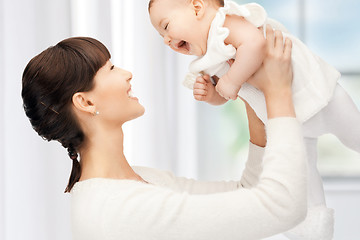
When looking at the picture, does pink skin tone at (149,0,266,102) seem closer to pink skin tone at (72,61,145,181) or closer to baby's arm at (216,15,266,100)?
baby's arm at (216,15,266,100)

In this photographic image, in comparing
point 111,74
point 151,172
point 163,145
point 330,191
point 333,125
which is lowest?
point 330,191

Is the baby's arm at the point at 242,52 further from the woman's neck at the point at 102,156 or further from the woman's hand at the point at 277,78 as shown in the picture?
the woman's neck at the point at 102,156

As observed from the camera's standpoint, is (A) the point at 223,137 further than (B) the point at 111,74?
Yes

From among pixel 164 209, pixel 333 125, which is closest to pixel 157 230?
pixel 164 209

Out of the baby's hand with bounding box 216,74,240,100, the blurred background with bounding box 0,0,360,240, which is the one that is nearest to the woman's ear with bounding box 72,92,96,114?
the baby's hand with bounding box 216,74,240,100

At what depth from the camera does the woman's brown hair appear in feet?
3.98

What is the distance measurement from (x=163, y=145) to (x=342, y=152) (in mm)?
1219

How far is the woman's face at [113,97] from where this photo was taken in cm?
125

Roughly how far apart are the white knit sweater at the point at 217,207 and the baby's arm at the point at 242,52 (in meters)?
0.13

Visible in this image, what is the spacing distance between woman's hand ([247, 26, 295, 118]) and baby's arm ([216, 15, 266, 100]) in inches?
0.9

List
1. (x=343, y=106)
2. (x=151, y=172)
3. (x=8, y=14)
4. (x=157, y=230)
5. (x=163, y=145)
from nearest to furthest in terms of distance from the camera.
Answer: (x=157, y=230), (x=343, y=106), (x=151, y=172), (x=8, y=14), (x=163, y=145)

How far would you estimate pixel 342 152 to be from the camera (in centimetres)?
284

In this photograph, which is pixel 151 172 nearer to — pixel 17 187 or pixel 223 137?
pixel 17 187

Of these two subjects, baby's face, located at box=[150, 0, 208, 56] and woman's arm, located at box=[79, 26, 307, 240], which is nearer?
woman's arm, located at box=[79, 26, 307, 240]
